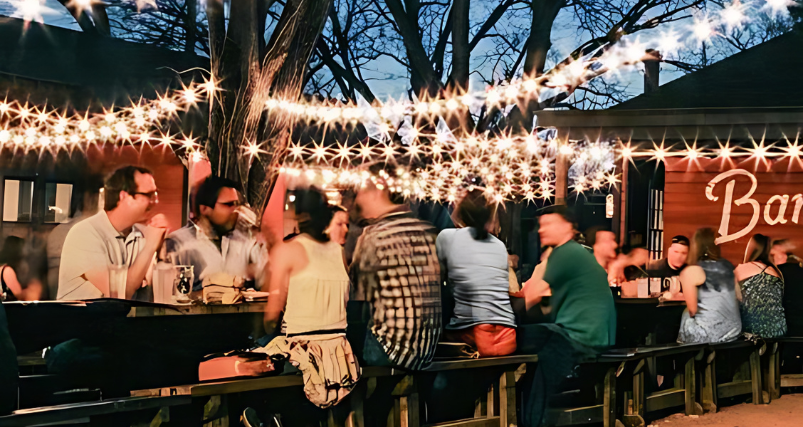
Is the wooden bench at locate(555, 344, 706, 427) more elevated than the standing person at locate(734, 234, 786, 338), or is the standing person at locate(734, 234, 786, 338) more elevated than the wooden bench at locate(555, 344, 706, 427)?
the standing person at locate(734, 234, 786, 338)

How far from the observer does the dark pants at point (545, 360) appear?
20.1 feet

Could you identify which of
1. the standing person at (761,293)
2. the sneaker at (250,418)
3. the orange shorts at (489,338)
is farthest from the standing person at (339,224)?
the standing person at (761,293)

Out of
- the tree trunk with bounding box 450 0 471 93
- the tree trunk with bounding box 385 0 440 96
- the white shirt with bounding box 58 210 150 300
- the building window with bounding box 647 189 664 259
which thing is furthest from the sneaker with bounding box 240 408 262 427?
the tree trunk with bounding box 385 0 440 96

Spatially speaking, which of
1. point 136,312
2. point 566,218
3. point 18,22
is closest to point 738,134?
point 566,218

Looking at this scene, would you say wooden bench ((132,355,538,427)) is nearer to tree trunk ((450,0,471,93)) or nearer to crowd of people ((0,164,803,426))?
crowd of people ((0,164,803,426))

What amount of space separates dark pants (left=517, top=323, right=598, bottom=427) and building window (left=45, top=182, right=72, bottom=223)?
808cm

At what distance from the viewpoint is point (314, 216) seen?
495 cm

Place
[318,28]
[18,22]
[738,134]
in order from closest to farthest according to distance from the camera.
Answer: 1. [318,28]
2. [738,134]
3. [18,22]

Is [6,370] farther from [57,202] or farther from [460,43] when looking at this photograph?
[460,43]

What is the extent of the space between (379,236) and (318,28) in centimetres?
397

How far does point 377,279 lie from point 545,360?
65.4 inches

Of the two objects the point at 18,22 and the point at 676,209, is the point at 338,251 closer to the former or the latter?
the point at 676,209

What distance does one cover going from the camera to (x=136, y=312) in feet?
15.7

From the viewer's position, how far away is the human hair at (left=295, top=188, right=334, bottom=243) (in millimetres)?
4938
